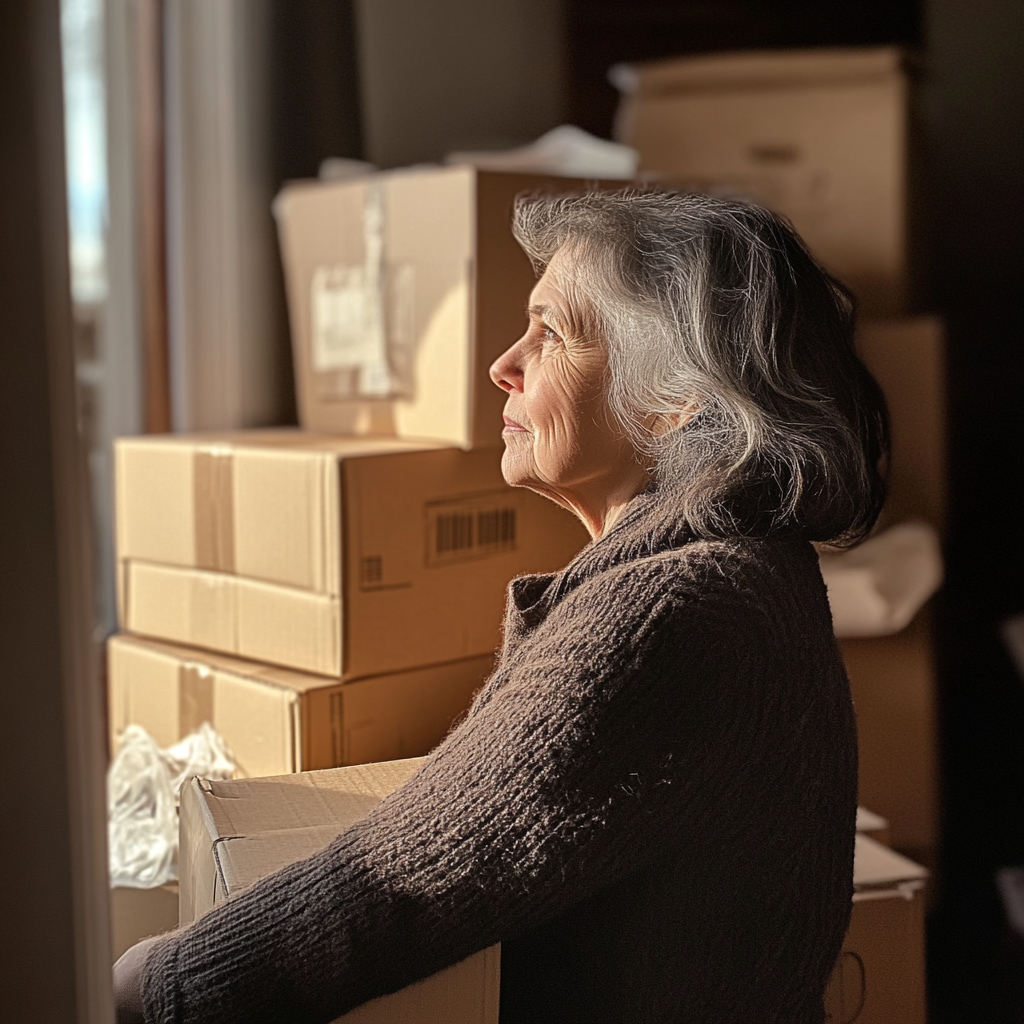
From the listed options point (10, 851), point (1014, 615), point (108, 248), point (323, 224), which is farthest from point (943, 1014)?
point (108, 248)

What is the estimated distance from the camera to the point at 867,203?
6.61 feet

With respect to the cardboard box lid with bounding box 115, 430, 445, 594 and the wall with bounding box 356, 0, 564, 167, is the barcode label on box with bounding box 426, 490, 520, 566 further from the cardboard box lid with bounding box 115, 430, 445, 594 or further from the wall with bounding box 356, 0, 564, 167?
the wall with bounding box 356, 0, 564, 167

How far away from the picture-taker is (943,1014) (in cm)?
175

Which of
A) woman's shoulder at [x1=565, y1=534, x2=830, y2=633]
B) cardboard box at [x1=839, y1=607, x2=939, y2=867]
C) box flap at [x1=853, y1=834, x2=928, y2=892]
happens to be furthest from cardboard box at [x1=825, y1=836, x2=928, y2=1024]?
cardboard box at [x1=839, y1=607, x2=939, y2=867]

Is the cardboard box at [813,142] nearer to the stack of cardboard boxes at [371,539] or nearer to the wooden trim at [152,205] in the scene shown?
the stack of cardboard boxes at [371,539]

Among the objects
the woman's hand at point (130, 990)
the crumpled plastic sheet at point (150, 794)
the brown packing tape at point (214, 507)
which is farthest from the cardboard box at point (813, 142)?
the woman's hand at point (130, 990)

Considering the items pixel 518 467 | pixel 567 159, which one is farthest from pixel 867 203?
pixel 518 467

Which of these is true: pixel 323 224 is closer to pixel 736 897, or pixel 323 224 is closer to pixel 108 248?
pixel 108 248

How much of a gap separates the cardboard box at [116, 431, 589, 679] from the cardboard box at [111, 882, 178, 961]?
307mm

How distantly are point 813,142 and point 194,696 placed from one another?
4.51ft

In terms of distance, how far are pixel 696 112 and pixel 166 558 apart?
1260 millimetres

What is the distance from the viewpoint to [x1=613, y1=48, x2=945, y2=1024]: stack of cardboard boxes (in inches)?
74.4

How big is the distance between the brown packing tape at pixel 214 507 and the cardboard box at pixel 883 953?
30.7 inches

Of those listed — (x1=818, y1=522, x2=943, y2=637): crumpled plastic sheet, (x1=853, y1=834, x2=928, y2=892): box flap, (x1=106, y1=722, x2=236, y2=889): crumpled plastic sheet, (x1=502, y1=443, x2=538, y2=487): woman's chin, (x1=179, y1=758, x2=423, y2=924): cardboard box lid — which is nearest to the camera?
(x1=179, y1=758, x2=423, y2=924): cardboard box lid
